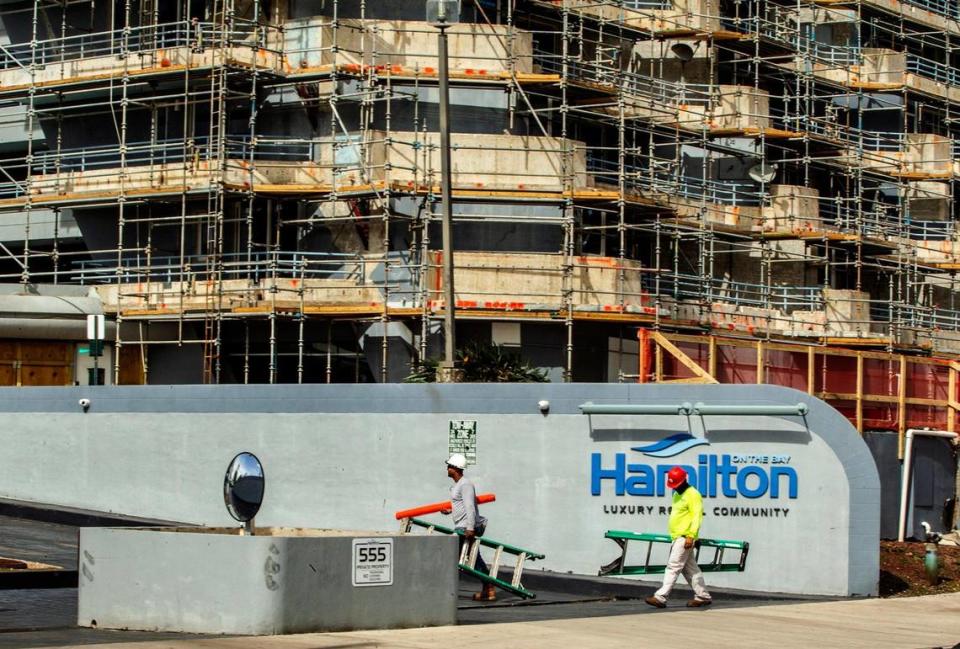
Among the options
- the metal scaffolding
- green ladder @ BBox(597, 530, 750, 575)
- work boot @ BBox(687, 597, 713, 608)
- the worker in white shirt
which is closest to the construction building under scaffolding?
the metal scaffolding

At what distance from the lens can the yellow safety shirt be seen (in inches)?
831

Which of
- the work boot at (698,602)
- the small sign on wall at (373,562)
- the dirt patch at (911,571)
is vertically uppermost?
the small sign on wall at (373,562)

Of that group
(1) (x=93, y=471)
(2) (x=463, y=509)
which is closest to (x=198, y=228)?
(1) (x=93, y=471)

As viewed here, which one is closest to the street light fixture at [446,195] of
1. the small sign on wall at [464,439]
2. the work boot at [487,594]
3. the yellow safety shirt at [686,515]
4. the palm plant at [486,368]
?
the palm plant at [486,368]

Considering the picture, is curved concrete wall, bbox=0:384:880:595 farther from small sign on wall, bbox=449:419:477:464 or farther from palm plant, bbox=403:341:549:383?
palm plant, bbox=403:341:549:383

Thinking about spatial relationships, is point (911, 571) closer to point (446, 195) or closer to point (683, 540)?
point (683, 540)

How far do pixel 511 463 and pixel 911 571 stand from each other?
6.27 meters

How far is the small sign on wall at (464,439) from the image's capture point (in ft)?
86.8

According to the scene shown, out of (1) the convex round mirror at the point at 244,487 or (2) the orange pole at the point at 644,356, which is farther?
(2) the orange pole at the point at 644,356

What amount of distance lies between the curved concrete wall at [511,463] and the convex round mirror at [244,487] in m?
8.93

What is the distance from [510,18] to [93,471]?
15.2 m

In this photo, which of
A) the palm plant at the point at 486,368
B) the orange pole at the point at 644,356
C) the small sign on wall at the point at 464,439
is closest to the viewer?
the small sign on wall at the point at 464,439

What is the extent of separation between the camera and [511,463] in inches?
1029

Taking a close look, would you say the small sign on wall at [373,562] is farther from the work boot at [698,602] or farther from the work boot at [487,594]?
the work boot at [698,602]
